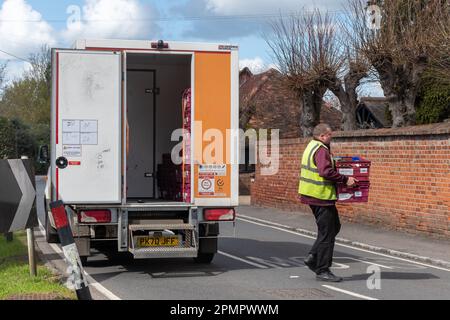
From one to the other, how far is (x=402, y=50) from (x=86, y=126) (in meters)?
10.6

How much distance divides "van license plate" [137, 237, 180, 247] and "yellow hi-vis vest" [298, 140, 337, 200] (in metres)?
1.90

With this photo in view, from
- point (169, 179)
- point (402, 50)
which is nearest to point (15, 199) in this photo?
point (169, 179)

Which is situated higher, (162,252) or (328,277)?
(162,252)

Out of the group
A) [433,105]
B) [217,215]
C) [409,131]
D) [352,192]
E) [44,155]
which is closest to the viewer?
[352,192]

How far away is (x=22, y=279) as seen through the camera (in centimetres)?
834

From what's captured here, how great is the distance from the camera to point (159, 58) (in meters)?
10.8

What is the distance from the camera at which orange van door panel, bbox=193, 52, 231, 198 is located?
9562 mm

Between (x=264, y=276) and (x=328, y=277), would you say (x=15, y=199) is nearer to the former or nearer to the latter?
(x=264, y=276)

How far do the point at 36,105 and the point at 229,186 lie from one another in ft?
174

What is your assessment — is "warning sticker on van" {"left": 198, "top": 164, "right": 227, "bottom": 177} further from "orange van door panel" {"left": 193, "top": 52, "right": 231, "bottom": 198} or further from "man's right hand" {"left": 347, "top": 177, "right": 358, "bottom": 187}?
"man's right hand" {"left": 347, "top": 177, "right": 358, "bottom": 187}

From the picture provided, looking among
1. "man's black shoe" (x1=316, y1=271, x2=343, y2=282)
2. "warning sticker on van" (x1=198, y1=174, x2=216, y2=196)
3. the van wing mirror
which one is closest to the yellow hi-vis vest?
"man's black shoe" (x1=316, y1=271, x2=343, y2=282)

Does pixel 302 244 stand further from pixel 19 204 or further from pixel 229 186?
pixel 19 204

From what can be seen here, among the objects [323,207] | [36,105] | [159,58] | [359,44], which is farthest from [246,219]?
[36,105]

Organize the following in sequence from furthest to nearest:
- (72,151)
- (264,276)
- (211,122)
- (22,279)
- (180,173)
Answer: (180,173) < (211,122) < (264,276) < (72,151) < (22,279)
